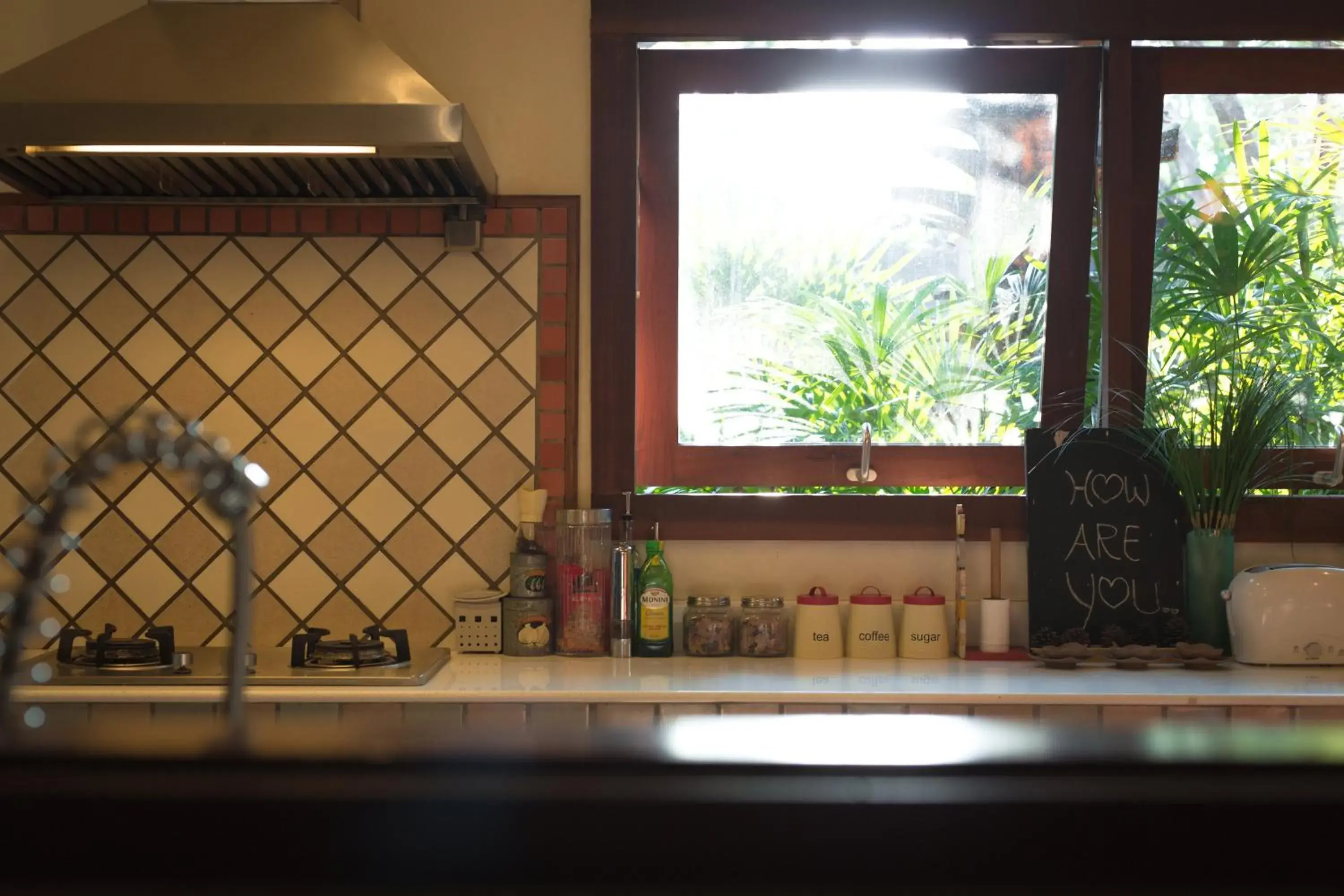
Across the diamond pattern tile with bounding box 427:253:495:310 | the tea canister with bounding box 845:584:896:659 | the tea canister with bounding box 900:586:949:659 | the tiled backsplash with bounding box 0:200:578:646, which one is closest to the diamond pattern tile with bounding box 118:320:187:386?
the tiled backsplash with bounding box 0:200:578:646

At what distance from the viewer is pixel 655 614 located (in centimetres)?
252

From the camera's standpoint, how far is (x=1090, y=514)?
103 inches

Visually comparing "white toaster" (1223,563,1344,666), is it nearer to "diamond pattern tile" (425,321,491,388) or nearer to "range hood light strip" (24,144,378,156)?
"diamond pattern tile" (425,321,491,388)

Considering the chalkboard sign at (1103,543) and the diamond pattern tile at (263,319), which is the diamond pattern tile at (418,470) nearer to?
the diamond pattern tile at (263,319)

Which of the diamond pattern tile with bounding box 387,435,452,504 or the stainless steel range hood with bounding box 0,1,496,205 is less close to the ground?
the stainless steel range hood with bounding box 0,1,496,205

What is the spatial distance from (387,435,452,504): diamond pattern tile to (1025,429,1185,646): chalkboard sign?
132 centimetres

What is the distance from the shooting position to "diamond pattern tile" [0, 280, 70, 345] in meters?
2.69

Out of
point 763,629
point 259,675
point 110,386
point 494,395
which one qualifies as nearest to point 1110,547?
point 763,629

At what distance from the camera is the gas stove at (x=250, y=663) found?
7.16ft

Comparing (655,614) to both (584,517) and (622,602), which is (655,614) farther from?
(584,517)

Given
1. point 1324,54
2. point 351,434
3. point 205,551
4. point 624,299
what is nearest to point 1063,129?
point 1324,54

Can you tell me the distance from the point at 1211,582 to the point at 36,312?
8.76 feet

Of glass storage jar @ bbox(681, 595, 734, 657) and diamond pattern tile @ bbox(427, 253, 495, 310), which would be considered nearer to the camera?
glass storage jar @ bbox(681, 595, 734, 657)

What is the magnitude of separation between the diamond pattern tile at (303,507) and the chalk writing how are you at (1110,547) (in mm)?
1665
